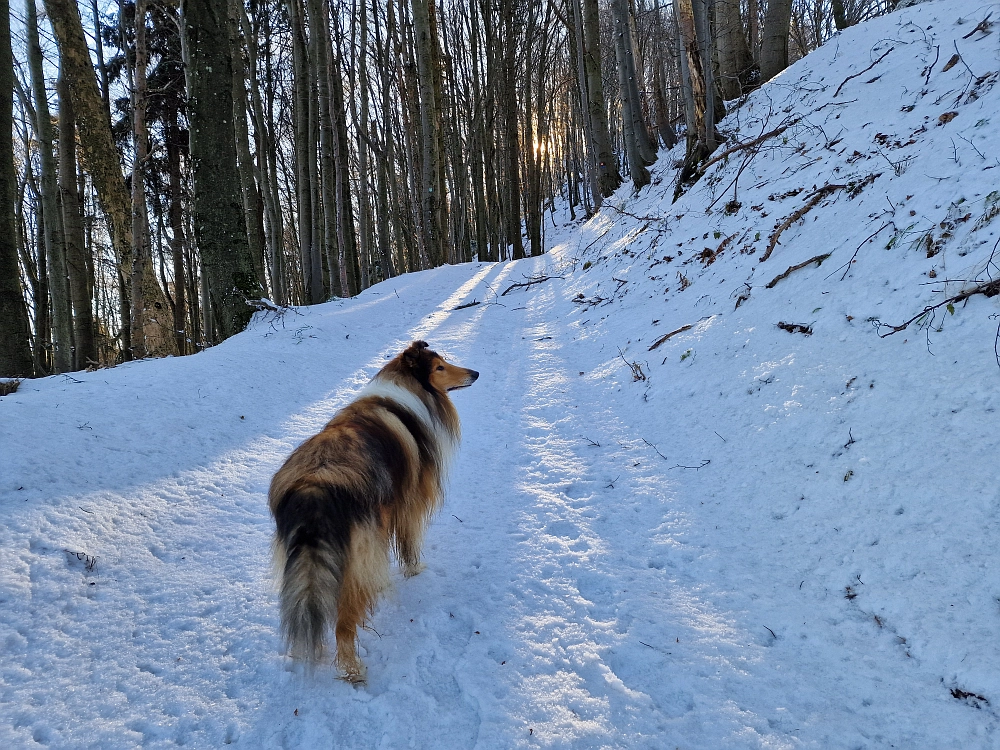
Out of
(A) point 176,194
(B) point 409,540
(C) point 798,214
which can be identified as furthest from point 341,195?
(B) point 409,540

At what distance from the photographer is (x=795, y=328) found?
3984 millimetres

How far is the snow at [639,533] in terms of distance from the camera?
A: 196cm

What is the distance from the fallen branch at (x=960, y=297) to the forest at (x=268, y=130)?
666 cm

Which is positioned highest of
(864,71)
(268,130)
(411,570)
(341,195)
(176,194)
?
(268,130)

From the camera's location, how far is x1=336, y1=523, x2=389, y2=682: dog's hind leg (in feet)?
6.98

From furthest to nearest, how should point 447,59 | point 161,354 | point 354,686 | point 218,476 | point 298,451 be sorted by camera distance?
1. point 447,59
2. point 161,354
3. point 218,476
4. point 298,451
5. point 354,686

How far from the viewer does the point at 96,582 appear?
2574 millimetres

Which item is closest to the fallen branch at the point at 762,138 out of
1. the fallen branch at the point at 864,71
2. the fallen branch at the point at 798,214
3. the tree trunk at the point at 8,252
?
the fallen branch at the point at 864,71

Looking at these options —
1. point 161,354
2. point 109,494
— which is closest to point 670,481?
point 109,494

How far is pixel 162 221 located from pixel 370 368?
14.4 meters

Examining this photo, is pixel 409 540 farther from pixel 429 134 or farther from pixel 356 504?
pixel 429 134

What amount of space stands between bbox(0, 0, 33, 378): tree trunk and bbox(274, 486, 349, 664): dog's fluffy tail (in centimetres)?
609

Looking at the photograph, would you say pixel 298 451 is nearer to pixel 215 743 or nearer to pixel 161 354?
pixel 215 743

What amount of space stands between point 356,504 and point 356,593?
384 millimetres
